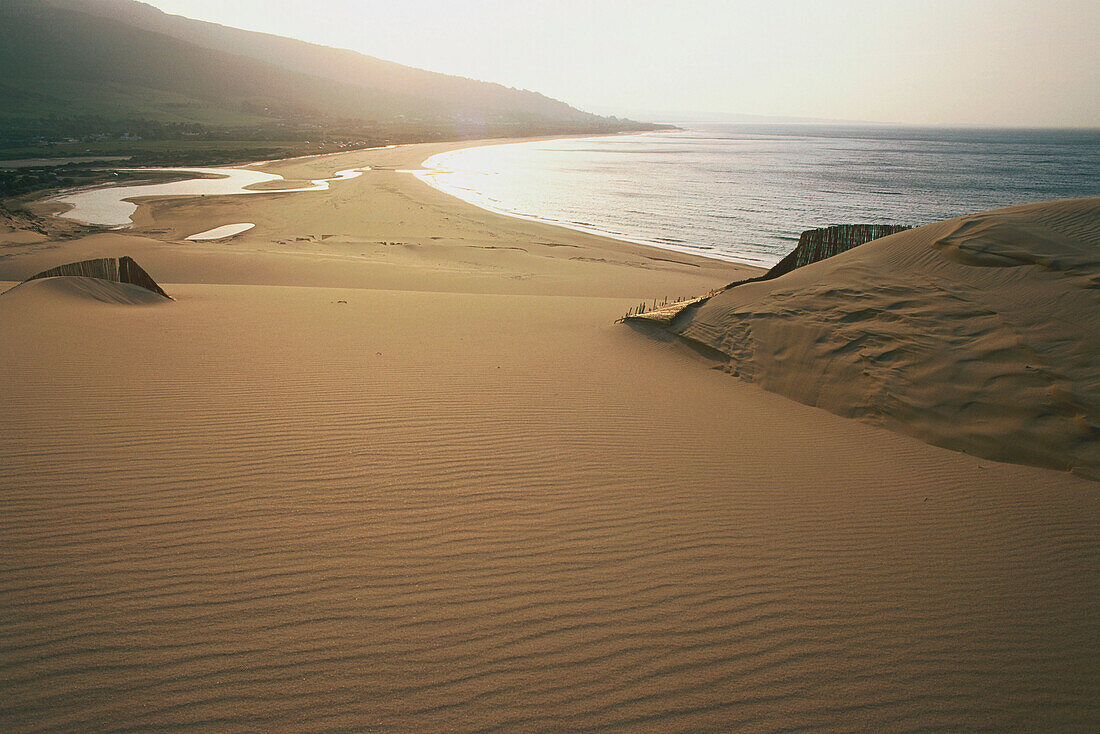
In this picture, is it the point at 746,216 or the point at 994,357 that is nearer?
the point at 994,357

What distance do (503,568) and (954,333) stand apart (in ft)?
19.0

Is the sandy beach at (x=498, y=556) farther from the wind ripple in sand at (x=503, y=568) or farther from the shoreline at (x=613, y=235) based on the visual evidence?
the shoreline at (x=613, y=235)

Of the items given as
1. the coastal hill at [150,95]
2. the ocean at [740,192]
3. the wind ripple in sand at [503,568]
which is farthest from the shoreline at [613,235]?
the coastal hill at [150,95]

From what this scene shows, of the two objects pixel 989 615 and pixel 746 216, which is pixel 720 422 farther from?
pixel 746 216

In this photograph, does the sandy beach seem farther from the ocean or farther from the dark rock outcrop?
the ocean

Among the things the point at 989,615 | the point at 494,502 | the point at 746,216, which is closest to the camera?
the point at 989,615

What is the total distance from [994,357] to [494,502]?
5279mm

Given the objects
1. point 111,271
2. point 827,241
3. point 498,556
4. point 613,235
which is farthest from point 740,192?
point 498,556

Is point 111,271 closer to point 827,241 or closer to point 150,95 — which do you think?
point 827,241

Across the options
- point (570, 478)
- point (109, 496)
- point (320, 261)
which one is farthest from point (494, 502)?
point (320, 261)

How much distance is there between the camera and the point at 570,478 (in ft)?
14.4

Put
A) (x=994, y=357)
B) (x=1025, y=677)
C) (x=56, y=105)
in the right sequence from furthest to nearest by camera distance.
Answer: (x=56, y=105)
(x=994, y=357)
(x=1025, y=677)

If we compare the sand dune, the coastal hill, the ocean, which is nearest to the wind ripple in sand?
the sand dune

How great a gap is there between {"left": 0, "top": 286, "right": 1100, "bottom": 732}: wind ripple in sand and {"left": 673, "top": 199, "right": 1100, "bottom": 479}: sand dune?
558mm
